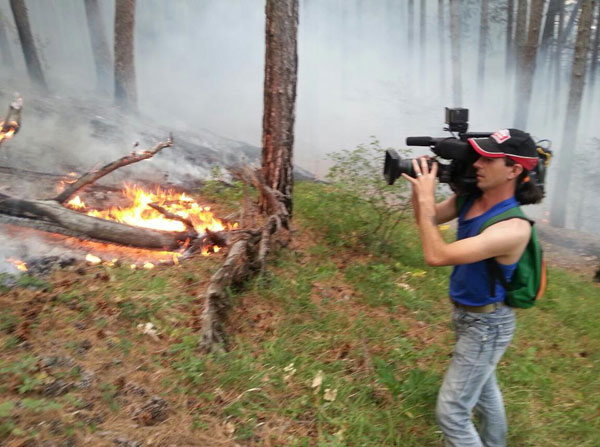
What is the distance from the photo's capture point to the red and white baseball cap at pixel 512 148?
2.38 meters

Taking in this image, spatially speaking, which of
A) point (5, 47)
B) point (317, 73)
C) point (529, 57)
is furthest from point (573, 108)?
point (317, 73)

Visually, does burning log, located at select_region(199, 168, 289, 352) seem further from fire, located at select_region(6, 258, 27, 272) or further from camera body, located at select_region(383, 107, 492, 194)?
camera body, located at select_region(383, 107, 492, 194)

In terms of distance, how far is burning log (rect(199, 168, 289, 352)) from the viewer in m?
3.82

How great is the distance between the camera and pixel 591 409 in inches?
155

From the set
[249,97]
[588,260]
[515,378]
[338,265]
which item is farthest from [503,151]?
[249,97]

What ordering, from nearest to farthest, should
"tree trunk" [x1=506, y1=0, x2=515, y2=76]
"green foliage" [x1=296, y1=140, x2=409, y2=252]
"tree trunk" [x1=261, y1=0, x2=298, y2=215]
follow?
"tree trunk" [x1=261, y1=0, x2=298, y2=215]
"green foliage" [x1=296, y1=140, x2=409, y2=252]
"tree trunk" [x1=506, y1=0, x2=515, y2=76]

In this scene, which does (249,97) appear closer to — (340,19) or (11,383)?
(340,19)

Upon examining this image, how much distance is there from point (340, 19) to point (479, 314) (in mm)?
44027

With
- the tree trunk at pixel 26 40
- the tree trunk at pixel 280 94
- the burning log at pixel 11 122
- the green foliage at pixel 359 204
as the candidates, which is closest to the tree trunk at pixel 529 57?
the green foliage at pixel 359 204

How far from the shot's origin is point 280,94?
6.07m

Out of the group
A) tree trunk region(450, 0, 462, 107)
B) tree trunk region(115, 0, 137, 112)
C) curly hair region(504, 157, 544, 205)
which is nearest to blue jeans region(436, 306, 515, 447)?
curly hair region(504, 157, 544, 205)

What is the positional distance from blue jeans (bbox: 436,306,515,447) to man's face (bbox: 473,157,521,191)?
0.75 meters

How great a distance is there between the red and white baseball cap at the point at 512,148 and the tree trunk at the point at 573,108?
1220 centimetres

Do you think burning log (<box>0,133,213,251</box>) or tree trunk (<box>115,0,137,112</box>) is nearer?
burning log (<box>0,133,213,251</box>)
